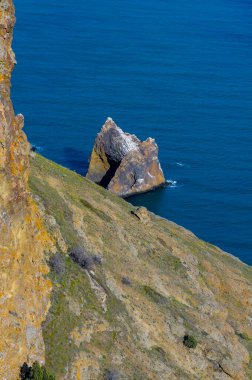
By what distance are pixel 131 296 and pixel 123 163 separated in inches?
3528

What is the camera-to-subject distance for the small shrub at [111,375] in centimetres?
5259

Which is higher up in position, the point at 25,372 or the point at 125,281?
the point at 125,281

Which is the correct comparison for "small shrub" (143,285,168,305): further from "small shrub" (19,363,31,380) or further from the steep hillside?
A: "small shrub" (19,363,31,380)

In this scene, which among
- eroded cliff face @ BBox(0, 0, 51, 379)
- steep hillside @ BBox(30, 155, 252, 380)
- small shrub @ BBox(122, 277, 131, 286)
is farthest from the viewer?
small shrub @ BBox(122, 277, 131, 286)

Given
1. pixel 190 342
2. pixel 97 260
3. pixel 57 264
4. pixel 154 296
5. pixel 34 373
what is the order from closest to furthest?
pixel 34 373 → pixel 57 264 → pixel 190 342 → pixel 97 260 → pixel 154 296

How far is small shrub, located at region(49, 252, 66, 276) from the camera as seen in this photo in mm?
57094

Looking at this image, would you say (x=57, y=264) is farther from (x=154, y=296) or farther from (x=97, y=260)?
(x=154, y=296)

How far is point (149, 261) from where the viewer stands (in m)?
74.1

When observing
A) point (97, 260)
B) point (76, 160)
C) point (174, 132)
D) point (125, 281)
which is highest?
point (174, 132)

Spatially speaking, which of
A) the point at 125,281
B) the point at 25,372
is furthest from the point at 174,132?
the point at 25,372

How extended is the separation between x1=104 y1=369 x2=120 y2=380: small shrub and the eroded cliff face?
5.27 m

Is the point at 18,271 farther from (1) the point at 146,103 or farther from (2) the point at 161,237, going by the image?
(1) the point at 146,103

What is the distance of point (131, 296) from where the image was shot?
64375 millimetres

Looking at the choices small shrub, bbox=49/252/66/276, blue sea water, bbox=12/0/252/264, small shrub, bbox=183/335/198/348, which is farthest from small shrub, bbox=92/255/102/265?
blue sea water, bbox=12/0/252/264
